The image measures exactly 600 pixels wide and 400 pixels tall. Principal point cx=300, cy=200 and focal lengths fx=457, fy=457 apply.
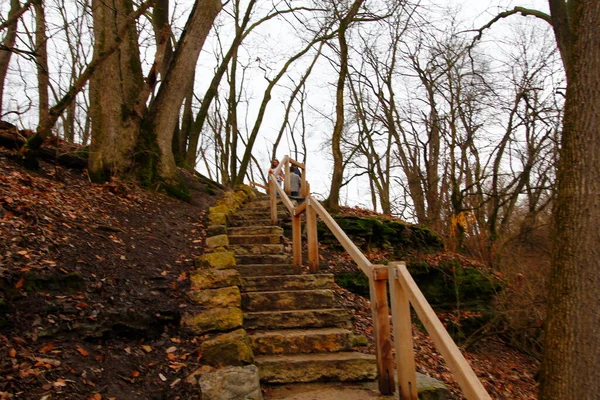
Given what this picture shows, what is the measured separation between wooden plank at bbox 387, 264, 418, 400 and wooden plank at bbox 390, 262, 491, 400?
110 millimetres

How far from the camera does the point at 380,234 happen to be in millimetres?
9703

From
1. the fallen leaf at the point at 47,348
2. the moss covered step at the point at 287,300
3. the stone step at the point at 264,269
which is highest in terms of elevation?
the stone step at the point at 264,269

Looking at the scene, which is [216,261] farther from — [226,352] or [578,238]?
[578,238]

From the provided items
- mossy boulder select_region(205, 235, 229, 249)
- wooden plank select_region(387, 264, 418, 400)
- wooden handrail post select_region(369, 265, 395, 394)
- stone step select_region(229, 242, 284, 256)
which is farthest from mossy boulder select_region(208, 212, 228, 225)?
wooden plank select_region(387, 264, 418, 400)

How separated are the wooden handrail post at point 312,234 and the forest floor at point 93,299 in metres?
0.95

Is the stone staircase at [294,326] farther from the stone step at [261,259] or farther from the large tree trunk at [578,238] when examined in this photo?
the large tree trunk at [578,238]

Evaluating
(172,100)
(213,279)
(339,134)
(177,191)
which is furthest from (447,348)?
(339,134)

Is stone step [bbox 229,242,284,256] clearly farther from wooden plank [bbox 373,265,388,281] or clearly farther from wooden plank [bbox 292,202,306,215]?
wooden plank [bbox 373,265,388,281]

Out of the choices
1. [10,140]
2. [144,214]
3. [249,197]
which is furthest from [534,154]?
[10,140]

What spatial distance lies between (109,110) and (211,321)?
4594 millimetres

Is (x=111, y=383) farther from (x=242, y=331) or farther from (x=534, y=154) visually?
(x=534, y=154)

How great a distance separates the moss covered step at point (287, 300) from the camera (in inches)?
193

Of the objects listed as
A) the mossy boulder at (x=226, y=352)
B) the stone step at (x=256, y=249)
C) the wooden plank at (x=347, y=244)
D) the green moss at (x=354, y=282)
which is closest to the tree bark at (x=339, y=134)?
the green moss at (x=354, y=282)

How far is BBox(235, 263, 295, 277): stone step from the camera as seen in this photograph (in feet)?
18.9
